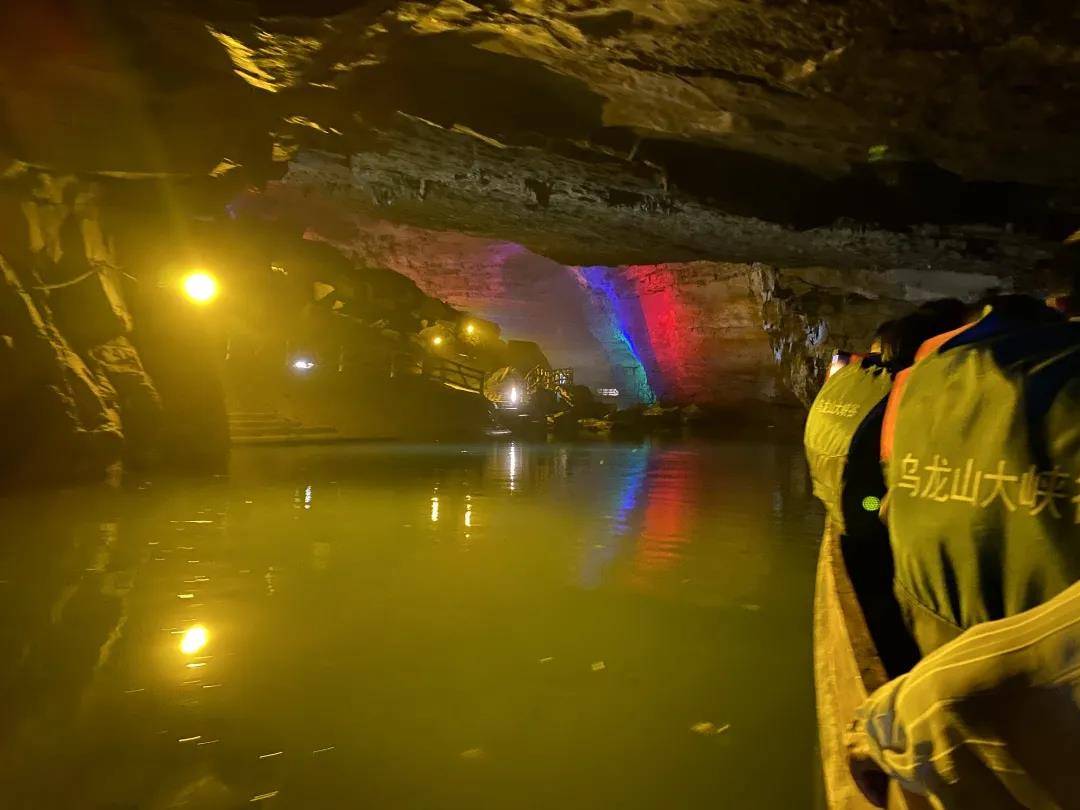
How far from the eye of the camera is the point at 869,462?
320 centimetres

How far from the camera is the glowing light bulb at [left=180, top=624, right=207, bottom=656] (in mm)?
3812

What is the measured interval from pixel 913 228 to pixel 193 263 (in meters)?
12.8

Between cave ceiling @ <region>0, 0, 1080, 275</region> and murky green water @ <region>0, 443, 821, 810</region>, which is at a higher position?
cave ceiling @ <region>0, 0, 1080, 275</region>

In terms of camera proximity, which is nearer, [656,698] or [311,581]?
[656,698]

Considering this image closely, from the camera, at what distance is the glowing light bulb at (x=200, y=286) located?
12.2 metres

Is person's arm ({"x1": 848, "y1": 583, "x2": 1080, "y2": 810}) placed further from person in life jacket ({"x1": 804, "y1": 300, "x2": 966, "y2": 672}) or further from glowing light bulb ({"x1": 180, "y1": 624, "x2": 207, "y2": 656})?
A: glowing light bulb ({"x1": 180, "y1": 624, "x2": 207, "y2": 656})

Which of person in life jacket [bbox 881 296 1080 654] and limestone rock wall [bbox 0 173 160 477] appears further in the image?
limestone rock wall [bbox 0 173 160 477]

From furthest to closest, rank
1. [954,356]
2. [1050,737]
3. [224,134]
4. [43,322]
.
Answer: [43,322]
[224,134]
[954,356]
[1050,737]

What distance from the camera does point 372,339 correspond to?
25547 mm

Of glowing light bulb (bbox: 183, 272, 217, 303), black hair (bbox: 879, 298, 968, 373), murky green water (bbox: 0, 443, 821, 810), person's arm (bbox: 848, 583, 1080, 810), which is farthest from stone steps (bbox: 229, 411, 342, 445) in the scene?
person's arm (bbox: 848, 583, 1080, 810)

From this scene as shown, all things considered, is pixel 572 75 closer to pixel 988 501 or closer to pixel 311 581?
pixel 311 581

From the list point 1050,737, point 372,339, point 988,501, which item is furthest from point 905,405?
point 372,339

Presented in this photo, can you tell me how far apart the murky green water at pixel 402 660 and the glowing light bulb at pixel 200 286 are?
213 inches

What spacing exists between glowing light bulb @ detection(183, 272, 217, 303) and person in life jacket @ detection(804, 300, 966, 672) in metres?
11.5
